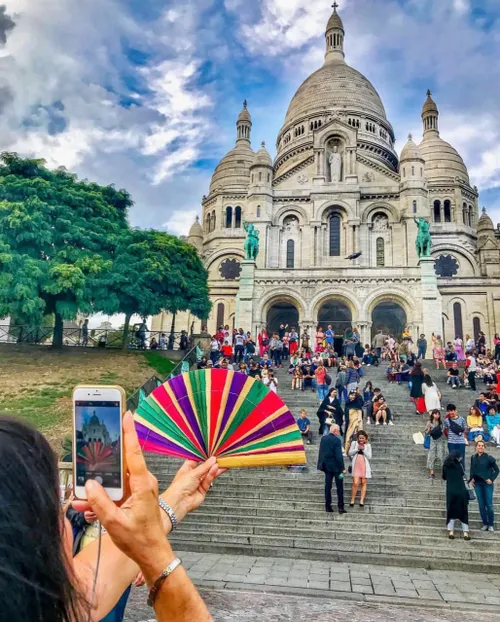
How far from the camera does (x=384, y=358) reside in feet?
79.6

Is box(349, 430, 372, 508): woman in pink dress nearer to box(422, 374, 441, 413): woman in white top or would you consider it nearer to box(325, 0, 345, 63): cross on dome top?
box(422, 374, 441, 413): woman in white top

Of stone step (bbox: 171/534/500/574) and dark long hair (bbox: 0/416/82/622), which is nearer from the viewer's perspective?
dark long hair (bbox: 0/416/82/622)

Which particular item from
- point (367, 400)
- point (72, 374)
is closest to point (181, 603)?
point (367, 400)

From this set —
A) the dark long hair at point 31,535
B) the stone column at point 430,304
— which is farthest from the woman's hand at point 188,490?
the stone column at point 430,304

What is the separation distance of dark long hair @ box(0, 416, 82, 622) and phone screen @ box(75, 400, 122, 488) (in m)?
0.58

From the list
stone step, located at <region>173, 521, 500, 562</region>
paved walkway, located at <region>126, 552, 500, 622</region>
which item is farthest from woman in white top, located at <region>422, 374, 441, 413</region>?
paved walkway, located at <region>126, 552, 500, 622</region>

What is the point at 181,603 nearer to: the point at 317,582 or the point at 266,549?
the point at 317,582

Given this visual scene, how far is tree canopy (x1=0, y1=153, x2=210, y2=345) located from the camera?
20641mm

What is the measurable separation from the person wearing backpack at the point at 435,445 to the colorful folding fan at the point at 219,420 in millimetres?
8448

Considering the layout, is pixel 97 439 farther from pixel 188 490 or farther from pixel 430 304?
pixel 430 304

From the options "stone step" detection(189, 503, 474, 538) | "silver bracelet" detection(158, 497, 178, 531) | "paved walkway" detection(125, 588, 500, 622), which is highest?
"silver bracelet" detection(158, 497, 178, 531)

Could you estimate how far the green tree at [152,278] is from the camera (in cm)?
Answer: 2311

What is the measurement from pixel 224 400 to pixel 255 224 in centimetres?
3332

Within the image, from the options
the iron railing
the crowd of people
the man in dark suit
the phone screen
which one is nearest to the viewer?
the phone screen
